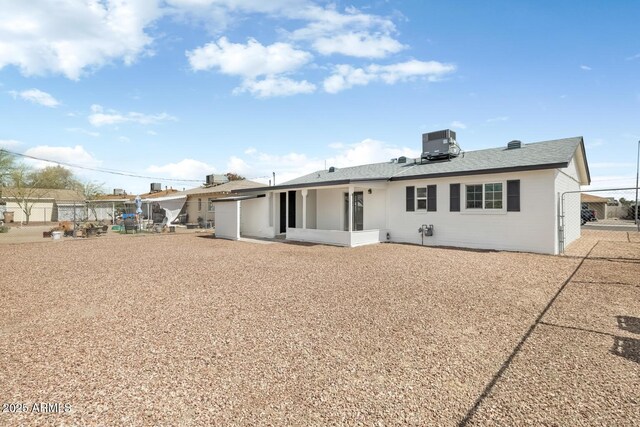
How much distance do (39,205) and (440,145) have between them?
47070 millimetres

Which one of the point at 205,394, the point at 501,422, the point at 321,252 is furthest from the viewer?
the point at 321,252

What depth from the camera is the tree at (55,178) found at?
155 feet

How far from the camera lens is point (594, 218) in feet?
107

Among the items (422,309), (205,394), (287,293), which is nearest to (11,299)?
(287,293)

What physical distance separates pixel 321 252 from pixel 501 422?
10159mm

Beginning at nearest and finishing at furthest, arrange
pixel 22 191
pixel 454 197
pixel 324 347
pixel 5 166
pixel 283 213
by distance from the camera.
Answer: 1. pixel 324 347
2. pixel 454 197
3. pixel 283 213
4. pixel 5 166
5. pixel 22 191

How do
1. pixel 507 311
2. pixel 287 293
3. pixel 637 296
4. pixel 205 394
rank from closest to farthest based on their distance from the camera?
pixel 205 394
pixel 507 311
pixel 637 296
pixel 287 293

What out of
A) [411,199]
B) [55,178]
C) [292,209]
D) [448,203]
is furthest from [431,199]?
[55,178]

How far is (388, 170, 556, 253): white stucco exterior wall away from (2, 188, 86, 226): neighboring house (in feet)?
122

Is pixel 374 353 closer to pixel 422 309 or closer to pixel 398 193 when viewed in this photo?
pixel 422 309

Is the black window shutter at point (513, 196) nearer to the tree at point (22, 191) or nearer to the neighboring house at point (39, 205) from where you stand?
the neighboring house at point (39, 205)

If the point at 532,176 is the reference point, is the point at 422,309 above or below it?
below

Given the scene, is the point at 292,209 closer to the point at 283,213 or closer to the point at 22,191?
the point at 283,213

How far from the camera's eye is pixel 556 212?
11922mm
